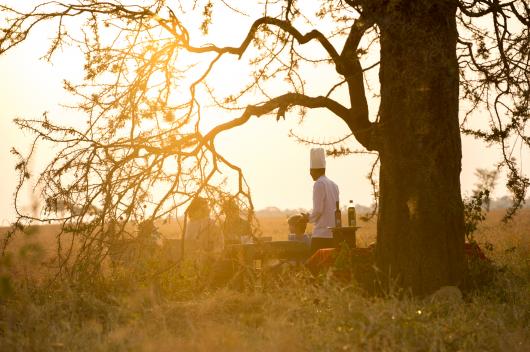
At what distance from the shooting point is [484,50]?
11.2 m

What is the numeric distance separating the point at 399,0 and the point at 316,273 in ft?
11.1

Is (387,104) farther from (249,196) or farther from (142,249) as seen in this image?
(142,249)

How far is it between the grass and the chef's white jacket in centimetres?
184

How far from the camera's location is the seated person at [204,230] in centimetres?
903

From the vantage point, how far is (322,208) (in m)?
10.6

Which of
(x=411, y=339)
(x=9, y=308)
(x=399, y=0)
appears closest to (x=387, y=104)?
(x=399, y=0)

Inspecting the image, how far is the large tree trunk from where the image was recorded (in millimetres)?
8930

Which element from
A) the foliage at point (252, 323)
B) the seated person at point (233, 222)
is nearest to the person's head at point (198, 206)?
the seated person at point (233, 222)

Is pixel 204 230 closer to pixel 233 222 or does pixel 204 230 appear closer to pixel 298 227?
pixel 233 222

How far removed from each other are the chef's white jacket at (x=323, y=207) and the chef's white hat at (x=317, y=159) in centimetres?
20

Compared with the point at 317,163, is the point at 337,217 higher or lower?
lower

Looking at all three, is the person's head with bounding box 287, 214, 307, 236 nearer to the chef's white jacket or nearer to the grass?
the chef's white jacket

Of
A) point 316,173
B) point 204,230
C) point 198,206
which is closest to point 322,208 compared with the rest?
point 316,173

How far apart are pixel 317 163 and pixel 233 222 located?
202cm
